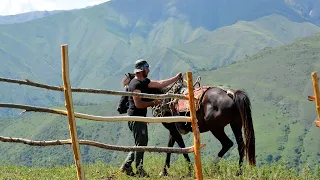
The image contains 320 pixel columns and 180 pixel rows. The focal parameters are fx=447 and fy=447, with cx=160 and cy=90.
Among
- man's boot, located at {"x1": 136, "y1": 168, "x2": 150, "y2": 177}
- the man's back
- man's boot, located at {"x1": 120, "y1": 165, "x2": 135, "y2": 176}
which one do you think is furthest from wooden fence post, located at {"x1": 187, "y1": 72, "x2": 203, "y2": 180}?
man's boot, located at {"x1": 120, "y1": 165, "x2": 135, "y2": 176}

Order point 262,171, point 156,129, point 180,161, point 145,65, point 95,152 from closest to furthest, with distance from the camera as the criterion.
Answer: point 262,171 → point 145,65 → point 180,161 → point 95,152 → point 156,129

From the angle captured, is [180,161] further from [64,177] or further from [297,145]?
[297,145]

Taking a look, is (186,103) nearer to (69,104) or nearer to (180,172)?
(180,172)

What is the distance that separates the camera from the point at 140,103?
9.23 meters

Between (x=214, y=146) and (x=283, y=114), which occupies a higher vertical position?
(x=283, y=114)

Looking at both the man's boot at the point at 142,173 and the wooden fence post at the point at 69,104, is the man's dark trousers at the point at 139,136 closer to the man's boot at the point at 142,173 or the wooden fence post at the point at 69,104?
the man's boot at the point at 142,173

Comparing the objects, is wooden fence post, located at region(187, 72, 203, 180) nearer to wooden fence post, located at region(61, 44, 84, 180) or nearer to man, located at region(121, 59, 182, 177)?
wooden fence post, located at region(61, 44, 84, 180)

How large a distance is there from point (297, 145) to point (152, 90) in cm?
16141

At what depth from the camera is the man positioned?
30.2ft

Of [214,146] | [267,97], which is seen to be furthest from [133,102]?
[267,97]

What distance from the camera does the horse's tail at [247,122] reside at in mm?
9820

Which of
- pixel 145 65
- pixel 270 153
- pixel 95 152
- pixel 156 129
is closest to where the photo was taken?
pixel 145 65

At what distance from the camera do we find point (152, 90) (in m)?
9.71

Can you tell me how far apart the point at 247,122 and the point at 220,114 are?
71cm
